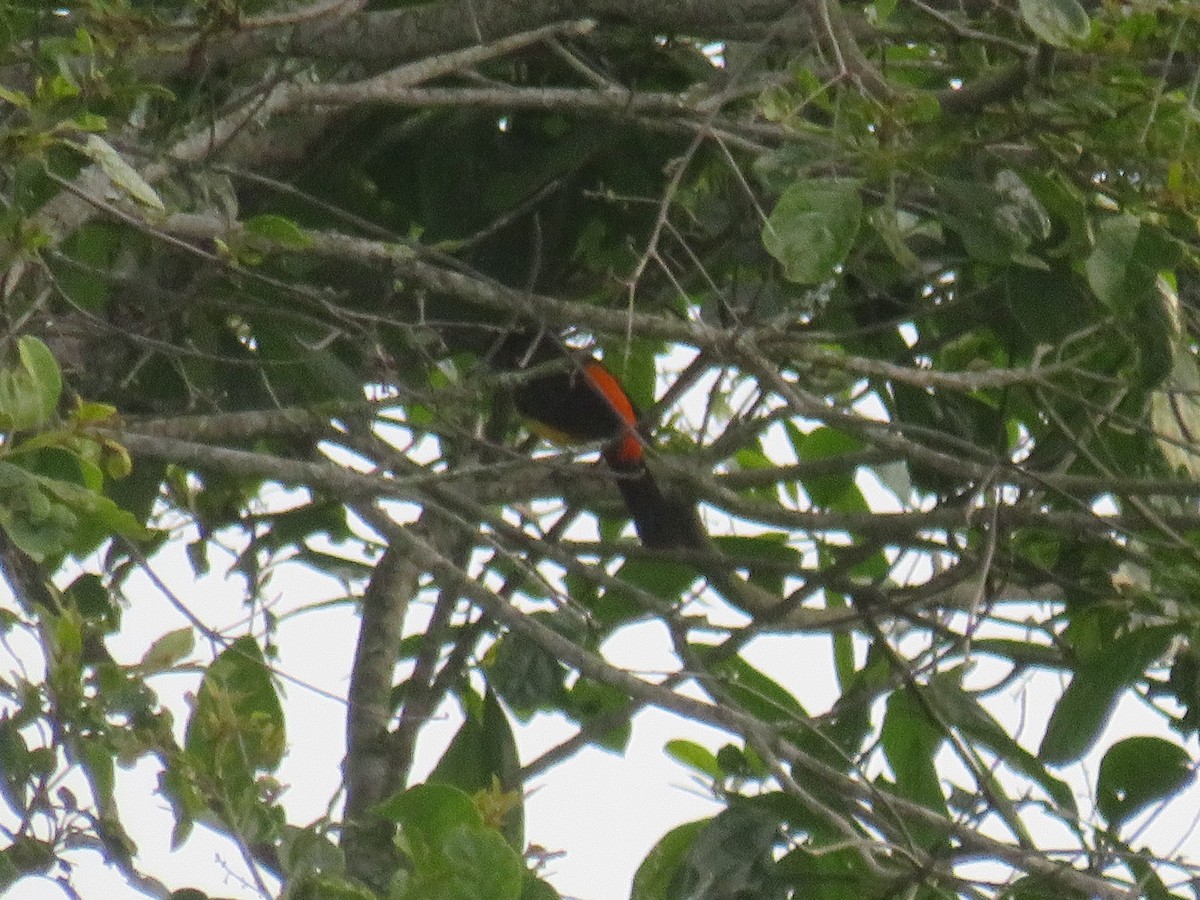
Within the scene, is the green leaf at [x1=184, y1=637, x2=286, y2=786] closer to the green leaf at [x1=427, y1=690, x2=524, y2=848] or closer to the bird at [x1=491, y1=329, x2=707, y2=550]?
the bird at [x1=491, y1=329, x2=707, y2=550]

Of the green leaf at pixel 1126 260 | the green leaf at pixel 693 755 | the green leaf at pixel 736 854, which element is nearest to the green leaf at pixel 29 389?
the green leaf at pixel 736 854

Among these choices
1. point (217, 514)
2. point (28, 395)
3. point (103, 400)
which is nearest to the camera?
point (28, 395)

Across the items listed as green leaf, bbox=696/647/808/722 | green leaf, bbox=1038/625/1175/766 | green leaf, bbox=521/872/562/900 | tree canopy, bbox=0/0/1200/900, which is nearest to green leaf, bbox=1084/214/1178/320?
tree canopy, bbox=0/0/1200/900

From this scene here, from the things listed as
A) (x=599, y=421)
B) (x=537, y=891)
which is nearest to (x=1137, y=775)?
(x=537, y=891)

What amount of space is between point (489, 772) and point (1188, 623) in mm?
1063

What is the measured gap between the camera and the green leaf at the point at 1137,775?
7.93 ft

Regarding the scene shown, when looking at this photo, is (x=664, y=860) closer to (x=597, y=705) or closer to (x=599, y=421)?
(x=597, y=705)

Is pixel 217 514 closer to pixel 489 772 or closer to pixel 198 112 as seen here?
pixel 489 772

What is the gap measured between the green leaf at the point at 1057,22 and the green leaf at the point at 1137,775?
2.99ft

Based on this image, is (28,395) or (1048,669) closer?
(28,395)

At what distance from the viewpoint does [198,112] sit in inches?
98.0

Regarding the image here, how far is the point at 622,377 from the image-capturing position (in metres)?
3.25

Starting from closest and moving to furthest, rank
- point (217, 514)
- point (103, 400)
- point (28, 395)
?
point (28, 395) → point (103, 400) → point (217, 514)

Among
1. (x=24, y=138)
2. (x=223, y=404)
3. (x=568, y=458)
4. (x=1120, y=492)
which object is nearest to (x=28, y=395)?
(x=24, y=138)
